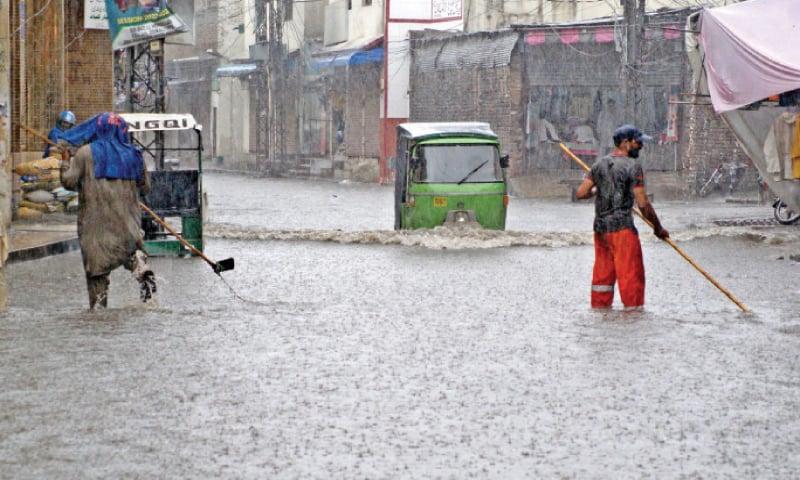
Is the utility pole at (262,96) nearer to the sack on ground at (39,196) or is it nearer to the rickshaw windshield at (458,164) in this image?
the sack on ground at (39,196)

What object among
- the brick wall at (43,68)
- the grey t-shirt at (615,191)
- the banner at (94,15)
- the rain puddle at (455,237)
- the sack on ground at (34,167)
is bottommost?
the rain puddle at (455,237)

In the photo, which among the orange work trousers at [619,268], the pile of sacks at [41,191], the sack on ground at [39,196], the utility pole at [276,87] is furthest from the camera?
the utility pole at [276,87]

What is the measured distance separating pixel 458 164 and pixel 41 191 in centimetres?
661

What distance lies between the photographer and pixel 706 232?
934 inches

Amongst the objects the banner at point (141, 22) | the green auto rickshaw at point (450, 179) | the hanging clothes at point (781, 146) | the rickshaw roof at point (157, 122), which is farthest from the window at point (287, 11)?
the rickshaw roof at point (157, 122)

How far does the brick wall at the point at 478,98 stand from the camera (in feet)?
134

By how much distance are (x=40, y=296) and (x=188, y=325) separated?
9.56 feet

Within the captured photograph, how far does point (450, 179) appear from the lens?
904 inches

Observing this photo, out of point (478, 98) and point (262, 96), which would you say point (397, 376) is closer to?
point (478, 98)

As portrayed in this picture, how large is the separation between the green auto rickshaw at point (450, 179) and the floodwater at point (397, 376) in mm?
5158

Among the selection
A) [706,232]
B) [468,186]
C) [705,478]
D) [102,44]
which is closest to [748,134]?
[706,232]

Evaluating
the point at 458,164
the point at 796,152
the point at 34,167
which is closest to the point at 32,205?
the point at 34,167

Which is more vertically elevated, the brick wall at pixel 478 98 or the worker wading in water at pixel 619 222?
the brick wall at pixel 478 98

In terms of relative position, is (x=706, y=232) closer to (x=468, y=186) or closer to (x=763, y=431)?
(x=468, y=186)
